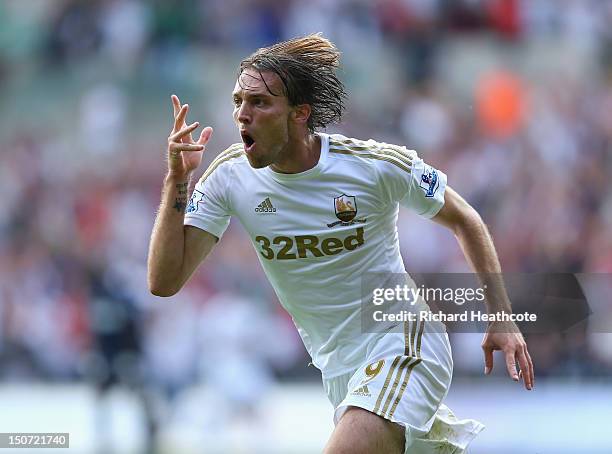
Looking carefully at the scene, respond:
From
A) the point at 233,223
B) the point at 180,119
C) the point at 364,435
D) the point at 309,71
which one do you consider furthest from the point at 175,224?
the point at 233,223

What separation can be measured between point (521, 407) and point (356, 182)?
19.4ft

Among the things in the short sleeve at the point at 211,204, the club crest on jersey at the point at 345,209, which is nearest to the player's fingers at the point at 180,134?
the short sleeve at the point at 211,204

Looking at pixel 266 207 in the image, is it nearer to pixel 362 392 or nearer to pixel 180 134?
pixel 180 134

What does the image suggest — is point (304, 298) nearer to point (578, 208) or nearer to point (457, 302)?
point (457, 302)

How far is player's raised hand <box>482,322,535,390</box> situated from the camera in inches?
198

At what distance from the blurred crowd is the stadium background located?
0.02 meters

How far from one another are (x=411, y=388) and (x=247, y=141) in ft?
4.17

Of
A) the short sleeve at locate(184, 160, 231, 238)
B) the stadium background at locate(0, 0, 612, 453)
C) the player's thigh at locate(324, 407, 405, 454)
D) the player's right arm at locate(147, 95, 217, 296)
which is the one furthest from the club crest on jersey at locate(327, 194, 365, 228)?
the stadium background at locate(0, 0, 612, 453)

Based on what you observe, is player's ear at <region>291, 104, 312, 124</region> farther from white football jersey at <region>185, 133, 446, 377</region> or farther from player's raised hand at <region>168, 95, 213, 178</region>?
player's raised hand at <region>168, 95, 213, 178</region>

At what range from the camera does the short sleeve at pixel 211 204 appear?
523 cm

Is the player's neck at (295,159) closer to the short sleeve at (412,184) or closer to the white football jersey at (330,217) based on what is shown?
the white football jersey at (330,217)

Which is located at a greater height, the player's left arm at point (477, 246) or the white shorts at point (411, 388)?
the player's left arm at point (477, 246)

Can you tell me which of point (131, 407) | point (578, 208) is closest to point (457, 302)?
point (131, 407)

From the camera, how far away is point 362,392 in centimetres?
493
